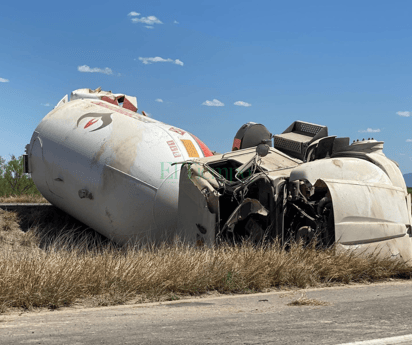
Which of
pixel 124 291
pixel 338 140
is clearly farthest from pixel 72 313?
pixel 338 140

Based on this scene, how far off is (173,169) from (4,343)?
7949mm

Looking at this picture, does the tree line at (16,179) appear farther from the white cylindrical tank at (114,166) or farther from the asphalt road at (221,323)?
the asphalt road at (221,323)

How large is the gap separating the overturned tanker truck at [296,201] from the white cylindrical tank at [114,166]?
149 centimetres

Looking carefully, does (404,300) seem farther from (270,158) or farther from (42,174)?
(42,174)

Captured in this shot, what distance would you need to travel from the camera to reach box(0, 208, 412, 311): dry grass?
561cm

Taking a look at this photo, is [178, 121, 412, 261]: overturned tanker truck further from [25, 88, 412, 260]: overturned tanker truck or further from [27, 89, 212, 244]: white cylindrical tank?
[27, 89, 212, 244]: white cylindrical tank

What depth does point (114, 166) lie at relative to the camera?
11820mm

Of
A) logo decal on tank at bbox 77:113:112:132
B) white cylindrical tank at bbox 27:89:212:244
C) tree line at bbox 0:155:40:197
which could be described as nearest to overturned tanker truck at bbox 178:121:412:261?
white cylindrical tank at bbox 27:89:212:244

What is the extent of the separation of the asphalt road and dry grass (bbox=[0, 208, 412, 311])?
34 cm

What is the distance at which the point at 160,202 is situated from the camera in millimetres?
11484

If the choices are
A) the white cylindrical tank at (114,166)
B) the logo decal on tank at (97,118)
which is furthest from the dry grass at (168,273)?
the logo decal on tank at (97,118)

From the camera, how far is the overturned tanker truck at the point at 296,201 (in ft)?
28.5

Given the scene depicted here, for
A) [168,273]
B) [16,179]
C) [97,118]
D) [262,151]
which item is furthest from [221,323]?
[16,179]

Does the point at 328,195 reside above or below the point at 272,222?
above
